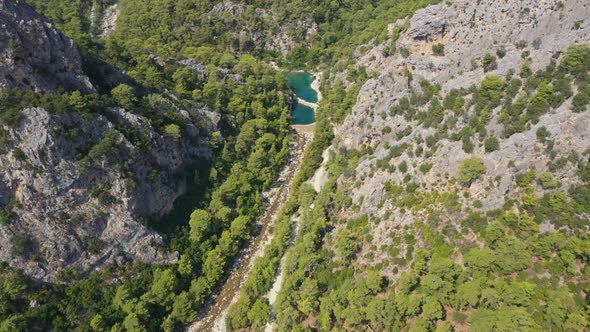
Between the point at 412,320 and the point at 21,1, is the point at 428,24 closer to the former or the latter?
the point at 412,320

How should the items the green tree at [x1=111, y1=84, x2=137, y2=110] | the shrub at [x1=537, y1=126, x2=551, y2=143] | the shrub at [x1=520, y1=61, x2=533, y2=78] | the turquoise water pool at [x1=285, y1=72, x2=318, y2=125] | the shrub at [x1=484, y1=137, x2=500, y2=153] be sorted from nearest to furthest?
the shrub at [x1=537, y1=126, x2=551, y2=143]
the shrub at [x1=484, y1=137, x2=500, y2=153]
the shrub at [x1=520, y1=61, x2=533, y2=78]
the green tree at [x1=111, y1=84, x2=137, y2=110]
the turquoise water pool at [x1=285, y1=72, x2=318, y2=125]

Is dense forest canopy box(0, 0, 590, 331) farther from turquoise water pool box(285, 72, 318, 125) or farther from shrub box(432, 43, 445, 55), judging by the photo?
turquoise water pool box(285, 72, 318, 125)

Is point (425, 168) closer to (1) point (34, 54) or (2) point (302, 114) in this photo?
(2) point (302, 114)

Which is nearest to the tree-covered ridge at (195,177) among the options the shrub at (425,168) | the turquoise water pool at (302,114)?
the turquoise water pool at (302,114)

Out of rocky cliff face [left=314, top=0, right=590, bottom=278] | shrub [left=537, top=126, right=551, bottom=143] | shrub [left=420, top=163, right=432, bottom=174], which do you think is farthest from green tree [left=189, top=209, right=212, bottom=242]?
shrub [left=537, top=126, right=551, bottom=143]

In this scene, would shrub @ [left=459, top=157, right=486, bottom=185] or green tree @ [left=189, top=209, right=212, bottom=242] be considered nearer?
shrub @ [left=459, top=157, right=486, bottom=185]

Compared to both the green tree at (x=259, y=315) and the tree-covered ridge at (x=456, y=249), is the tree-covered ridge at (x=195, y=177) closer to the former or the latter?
the green tree at (x=259, y=315)
